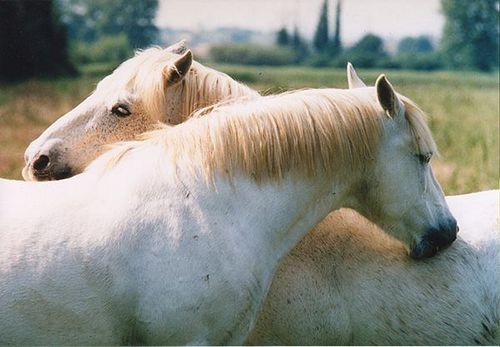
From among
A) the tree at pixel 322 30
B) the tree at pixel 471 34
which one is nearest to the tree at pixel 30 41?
the tree at pixel 322 30

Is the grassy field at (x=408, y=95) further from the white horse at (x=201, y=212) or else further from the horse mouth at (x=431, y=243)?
the white horse at (x=201, y=212)

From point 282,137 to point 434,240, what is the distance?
1.15m

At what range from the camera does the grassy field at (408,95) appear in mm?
9602

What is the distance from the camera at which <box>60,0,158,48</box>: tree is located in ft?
29.0

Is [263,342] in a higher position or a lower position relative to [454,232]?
lower

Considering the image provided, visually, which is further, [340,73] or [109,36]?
[109,36]

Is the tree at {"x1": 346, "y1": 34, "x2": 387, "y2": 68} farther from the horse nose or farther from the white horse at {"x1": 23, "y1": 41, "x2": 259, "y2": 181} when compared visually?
the horse nose

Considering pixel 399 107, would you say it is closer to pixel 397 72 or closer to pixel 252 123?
pixel 252 123

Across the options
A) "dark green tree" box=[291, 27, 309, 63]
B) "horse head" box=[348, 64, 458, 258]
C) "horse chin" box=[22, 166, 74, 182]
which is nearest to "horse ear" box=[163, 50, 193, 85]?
"horse chin" box=[22, 166, 74, 182]

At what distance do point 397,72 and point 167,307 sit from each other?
25.8 ft

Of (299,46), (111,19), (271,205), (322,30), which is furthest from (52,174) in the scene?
(111,19)

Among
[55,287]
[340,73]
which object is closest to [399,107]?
[55,287]

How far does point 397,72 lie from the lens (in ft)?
33.8

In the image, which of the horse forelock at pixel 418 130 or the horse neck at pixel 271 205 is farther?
the horse forelock at pixel 418 130
